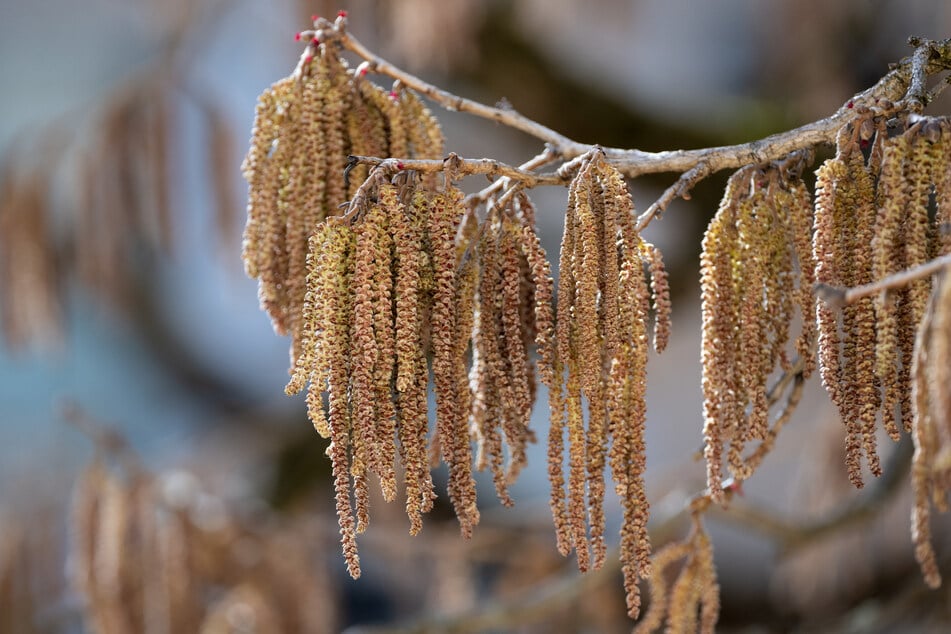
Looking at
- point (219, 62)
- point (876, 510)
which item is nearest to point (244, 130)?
point (219, 62)

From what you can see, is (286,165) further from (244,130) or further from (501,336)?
(244,130)

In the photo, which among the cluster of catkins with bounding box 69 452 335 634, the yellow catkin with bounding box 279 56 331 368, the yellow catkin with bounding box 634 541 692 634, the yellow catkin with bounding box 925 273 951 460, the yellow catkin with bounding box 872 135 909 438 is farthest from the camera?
the cluster of catkins with bounding box 69 452 335 634

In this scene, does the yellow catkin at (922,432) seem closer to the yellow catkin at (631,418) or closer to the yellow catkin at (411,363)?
the yellow catkin at (631,418)

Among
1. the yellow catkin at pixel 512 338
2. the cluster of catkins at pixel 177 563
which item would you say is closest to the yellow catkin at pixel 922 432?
the yellow catkin at pixel 512 338

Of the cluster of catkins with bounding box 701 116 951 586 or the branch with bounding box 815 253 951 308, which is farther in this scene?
the cluster of catkins with bounding box 701 116 951 586

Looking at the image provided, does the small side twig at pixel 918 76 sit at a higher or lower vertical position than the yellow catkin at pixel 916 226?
higher

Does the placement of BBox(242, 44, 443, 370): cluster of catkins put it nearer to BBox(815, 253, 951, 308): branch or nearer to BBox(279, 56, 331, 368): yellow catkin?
BBox(279, 56, 331, 368): yellow catkin

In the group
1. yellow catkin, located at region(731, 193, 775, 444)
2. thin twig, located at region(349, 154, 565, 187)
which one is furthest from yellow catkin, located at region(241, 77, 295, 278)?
yellow catkin, located at region(731, 193, 775, 444)

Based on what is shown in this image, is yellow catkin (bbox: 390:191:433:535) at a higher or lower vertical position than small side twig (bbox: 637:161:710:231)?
lower
